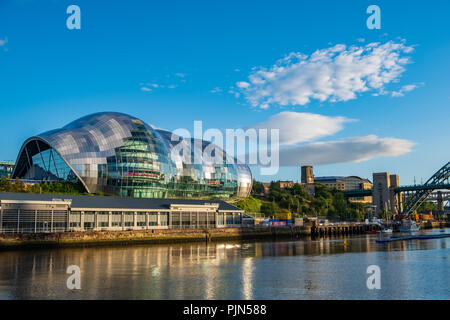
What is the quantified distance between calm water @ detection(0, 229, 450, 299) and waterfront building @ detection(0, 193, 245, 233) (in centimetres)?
1366

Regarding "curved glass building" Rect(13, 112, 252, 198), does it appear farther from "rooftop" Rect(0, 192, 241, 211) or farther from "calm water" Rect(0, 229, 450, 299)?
"calm water" Rect(0, 229, 450, 299)

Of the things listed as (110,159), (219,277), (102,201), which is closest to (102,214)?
(102,201)

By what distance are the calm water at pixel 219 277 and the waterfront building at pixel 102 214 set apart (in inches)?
538

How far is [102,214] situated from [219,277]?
44265 mm

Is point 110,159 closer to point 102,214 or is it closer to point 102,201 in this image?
point 102,201

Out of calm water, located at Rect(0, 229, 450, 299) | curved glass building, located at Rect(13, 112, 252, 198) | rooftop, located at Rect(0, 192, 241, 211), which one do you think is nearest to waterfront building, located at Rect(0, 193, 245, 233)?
rooftop, located at Rect(0, 192, 241, 211)

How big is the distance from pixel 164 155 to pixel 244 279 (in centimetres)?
7962

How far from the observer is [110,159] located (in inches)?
3907

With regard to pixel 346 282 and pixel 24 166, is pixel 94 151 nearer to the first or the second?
pixel 24 166

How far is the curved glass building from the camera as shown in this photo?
313 ft

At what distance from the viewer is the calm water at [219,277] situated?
2934 centimetres

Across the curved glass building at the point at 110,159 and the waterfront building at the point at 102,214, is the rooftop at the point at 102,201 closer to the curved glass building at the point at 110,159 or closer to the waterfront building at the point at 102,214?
the waterfront building at the point at 102,214

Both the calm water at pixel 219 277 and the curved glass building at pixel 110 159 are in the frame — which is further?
the curved glass building at pixel 110 159

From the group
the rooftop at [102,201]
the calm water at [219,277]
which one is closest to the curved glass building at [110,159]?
the rooftop at [102,201]
